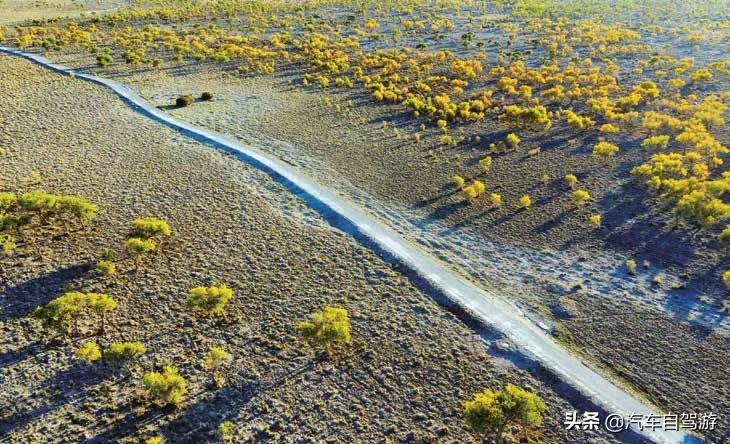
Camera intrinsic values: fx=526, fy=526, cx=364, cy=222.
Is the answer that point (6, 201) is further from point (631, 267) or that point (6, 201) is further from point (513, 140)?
point (513, 140)

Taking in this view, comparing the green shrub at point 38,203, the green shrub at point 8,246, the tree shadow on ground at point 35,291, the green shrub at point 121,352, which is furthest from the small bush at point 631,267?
the green shrub at point 8,246

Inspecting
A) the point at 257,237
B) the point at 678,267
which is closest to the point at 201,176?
the point at 257,237

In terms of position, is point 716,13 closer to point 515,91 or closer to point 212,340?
point 515,91

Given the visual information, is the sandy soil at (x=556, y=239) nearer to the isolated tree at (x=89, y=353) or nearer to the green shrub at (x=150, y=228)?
the green shrub at (x=150, y=228)

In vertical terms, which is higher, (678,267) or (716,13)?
(716,13)

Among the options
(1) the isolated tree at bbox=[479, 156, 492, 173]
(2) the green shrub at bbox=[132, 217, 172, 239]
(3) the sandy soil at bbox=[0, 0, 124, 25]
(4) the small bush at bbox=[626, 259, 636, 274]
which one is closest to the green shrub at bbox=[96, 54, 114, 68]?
(3) the sandy soil at bbox=[0, 0, 124, 25]
